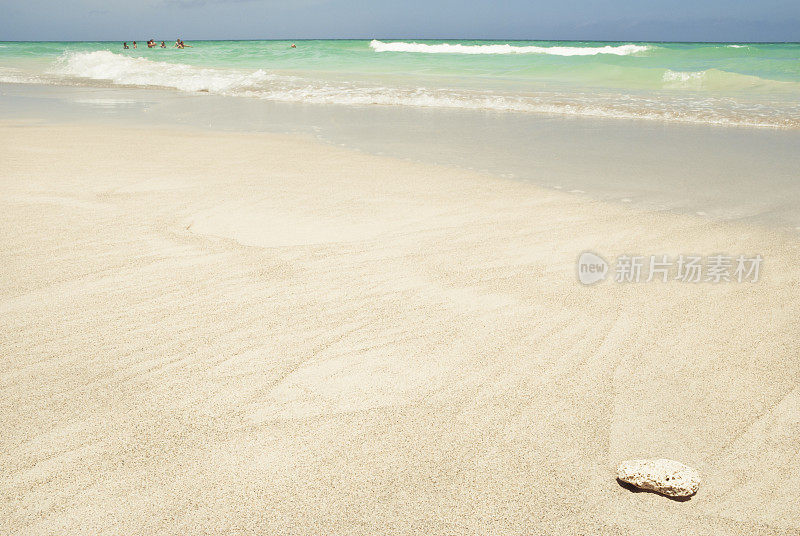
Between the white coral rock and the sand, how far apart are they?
0.03m

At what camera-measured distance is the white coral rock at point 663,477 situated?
1494 millimetres

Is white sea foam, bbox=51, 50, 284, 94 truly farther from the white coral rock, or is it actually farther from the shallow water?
the white coral rock

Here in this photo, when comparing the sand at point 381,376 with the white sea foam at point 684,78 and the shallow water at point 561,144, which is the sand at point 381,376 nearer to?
the shallow water at point 561,144

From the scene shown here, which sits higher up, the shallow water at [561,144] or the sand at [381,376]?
the shallow water at [561,144]

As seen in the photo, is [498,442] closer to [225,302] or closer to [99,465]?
[99,465]

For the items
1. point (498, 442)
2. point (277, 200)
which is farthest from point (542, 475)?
point (277, 200)

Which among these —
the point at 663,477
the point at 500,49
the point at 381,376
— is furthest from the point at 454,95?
the point at 500,49

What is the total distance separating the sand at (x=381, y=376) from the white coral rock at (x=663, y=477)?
3 cm

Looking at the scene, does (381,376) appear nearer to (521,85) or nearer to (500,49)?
(521,85)

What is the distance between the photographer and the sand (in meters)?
1.50

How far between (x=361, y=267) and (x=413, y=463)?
56.9 inches

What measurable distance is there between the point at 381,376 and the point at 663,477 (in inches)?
36.5

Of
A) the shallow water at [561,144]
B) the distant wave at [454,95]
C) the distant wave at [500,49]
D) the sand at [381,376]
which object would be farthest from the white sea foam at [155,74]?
the distant wave at [500,49]

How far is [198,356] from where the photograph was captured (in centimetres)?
213
